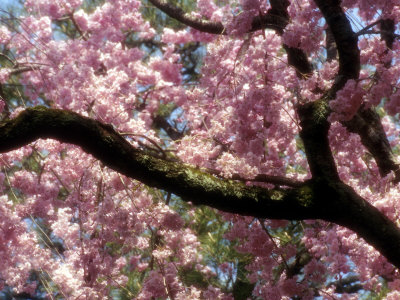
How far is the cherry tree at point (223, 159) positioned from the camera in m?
2.29

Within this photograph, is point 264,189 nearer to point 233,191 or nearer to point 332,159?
point 233,191

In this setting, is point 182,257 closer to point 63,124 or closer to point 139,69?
point 63,124

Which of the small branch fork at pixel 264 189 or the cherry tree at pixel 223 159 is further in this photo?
the cherry tree at pixel 223 159

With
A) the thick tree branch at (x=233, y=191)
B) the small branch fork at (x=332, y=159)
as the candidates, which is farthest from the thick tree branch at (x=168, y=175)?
the small branch fork at (x=332, y=159)

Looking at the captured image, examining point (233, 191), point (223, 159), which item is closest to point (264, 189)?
point (233, 191)

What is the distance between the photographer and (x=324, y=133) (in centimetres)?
248

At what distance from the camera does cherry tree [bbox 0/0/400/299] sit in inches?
90.0

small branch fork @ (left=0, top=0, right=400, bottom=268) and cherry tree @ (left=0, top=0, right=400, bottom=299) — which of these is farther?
cherry tree @ (left=0, top=0, right=400, bottom=299)

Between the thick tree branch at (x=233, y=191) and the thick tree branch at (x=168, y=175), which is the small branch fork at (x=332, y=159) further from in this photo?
the thick tree branch at (x=168, y=175)

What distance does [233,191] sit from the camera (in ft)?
7.52

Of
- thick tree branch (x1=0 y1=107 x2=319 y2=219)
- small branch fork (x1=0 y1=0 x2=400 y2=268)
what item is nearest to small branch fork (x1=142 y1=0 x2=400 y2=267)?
small branch fork (x1=0 y1=0 x2=400 y2=268)

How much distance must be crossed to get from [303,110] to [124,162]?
3.74ft

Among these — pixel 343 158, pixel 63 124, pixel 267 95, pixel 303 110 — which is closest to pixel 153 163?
pixel 63 124

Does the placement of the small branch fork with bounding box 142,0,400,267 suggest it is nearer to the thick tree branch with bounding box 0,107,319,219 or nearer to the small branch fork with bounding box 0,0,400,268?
the small branch fork with bounding box 0,0,400,268
